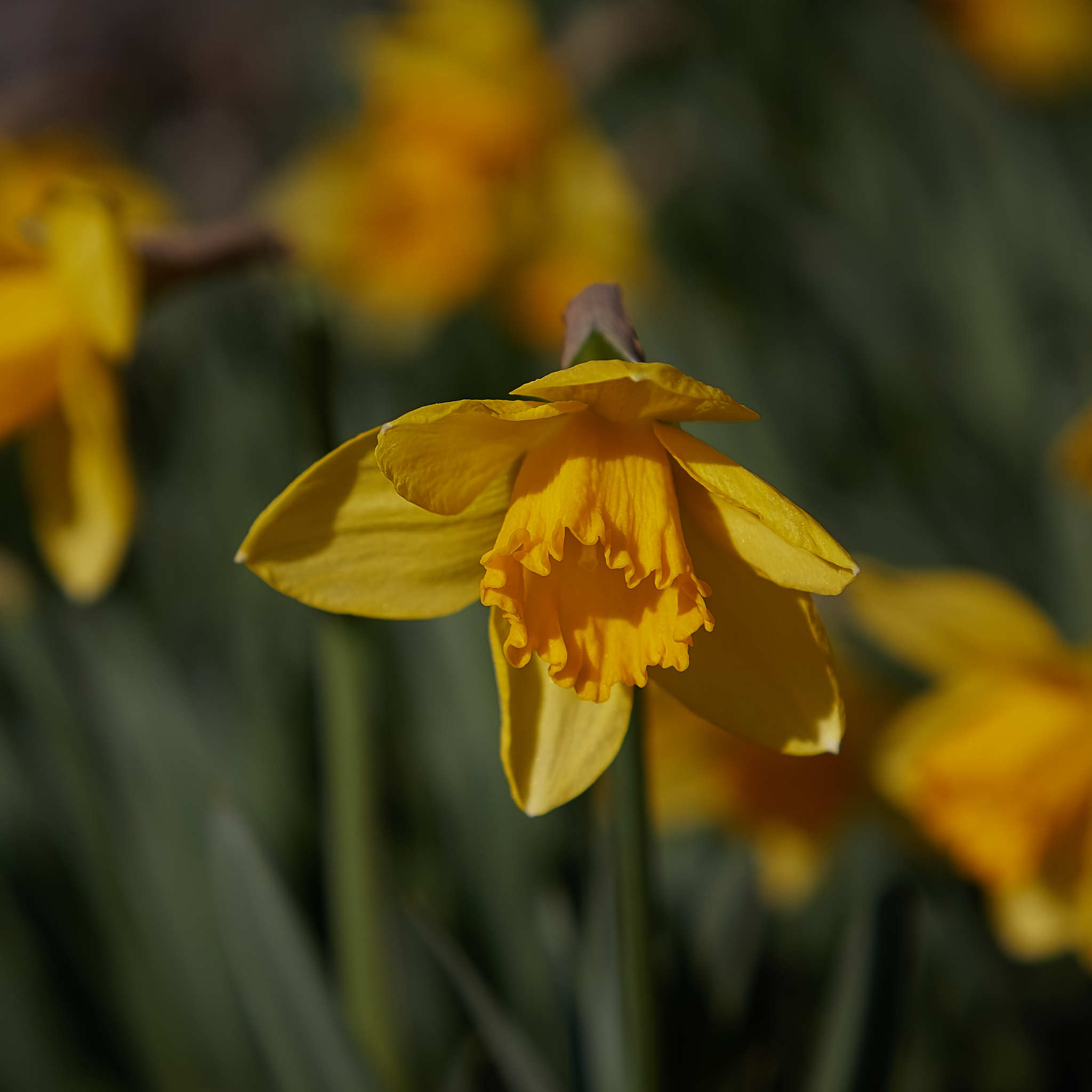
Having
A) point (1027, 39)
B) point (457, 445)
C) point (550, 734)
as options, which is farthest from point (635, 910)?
point (1027, 39)

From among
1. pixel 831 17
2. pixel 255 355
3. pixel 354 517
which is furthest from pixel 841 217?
pixel 354 517

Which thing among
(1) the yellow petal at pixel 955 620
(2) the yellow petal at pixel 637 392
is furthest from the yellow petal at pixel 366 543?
(1) the yellow petal at pixel 955 620

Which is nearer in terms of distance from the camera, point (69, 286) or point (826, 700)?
point (826, 700)

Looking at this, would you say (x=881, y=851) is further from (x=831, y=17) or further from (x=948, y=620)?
(x=831, y=17)

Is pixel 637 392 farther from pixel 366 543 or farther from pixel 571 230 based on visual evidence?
pixel 571 230

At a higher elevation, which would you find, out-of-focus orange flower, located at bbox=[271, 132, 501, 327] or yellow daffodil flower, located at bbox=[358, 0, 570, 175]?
yellow daffodil flower, located at bbox=[358, 0, 570, 175]

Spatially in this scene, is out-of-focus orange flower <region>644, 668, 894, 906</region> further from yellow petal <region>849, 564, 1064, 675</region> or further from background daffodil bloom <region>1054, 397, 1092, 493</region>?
background daffodil bloom <region>1054, 397, 1092, 493</region>

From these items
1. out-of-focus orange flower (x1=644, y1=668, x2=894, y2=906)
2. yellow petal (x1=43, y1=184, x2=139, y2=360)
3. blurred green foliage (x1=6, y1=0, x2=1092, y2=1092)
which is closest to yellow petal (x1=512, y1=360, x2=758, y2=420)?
blurred green foliage (x1=6, y1=0, x2=1092, y2=1092)
